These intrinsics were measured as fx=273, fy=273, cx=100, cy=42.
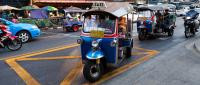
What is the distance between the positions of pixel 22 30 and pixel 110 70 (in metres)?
8.69

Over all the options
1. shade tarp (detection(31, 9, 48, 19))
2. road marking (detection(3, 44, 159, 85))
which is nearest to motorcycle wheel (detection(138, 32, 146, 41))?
road marking (detection(3, 44, 159, 85))

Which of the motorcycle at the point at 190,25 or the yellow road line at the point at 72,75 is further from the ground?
the motorcycle at the point at 190,25

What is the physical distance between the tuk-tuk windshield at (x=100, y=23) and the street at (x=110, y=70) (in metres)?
1.33

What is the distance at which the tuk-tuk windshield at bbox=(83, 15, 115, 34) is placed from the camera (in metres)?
8.30

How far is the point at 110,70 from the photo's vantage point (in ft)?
28.5

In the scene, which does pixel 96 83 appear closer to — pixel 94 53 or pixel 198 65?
pixel 94 53

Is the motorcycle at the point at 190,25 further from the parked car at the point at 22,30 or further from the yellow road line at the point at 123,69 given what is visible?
the parked car at the point at 22,30

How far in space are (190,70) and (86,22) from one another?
3695 mm

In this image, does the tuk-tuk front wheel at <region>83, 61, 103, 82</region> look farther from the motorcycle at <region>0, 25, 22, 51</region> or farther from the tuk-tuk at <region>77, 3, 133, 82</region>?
the motorcycle at <region>0, 25, 22, 51</region>

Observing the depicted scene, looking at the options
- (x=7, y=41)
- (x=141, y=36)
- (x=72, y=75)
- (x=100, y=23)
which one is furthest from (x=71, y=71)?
(x=141, y=36)

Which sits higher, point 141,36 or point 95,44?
point 95,44

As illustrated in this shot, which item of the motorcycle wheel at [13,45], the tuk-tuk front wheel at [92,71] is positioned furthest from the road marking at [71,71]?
the motorcycle wheel at [13,45]

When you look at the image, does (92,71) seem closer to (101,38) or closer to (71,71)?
(101,38)

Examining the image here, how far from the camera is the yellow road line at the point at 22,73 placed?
7456mm
